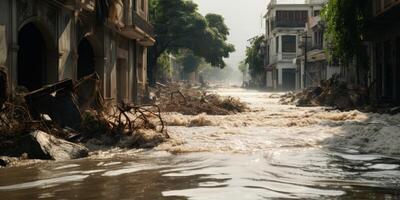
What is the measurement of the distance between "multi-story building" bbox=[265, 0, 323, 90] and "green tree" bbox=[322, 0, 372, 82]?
41.4 meters

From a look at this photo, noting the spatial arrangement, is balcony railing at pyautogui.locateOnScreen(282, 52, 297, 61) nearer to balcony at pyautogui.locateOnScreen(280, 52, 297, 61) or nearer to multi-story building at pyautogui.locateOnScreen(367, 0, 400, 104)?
balcony at pyautogui.locateOnScreen(280, 52, 297, 61)

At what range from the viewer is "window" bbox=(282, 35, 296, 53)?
6669 centimetres

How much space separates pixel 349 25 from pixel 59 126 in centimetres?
1484

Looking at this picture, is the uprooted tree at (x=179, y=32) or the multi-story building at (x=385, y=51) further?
the uprooted tree at (x=179, y=32)

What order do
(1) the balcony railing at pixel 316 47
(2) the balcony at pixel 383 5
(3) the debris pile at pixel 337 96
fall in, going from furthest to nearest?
(1) the balcony railing at pixel 316 47 < (3) the debris pile at pixel 337 96 < (2) the balcony at pixel 383 5

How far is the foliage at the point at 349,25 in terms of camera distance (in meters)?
23.0

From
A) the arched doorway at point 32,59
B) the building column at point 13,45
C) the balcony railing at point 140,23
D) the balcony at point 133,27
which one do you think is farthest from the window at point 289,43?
the building column at point 13,45

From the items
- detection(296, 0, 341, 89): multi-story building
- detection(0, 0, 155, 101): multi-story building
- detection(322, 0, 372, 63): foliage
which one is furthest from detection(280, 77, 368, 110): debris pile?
detection(296, 0, 341, 89): multi-story building

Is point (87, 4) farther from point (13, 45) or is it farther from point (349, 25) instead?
point (349, 25)

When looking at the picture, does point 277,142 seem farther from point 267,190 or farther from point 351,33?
point 351,33

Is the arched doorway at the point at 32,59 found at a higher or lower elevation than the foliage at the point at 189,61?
lower

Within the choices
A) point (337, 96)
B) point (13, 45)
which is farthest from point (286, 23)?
point (13, 45)

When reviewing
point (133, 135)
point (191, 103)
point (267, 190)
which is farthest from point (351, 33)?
point (267, 190)

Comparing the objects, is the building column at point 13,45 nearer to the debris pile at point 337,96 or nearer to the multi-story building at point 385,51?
the multi-story building at point 385,51
